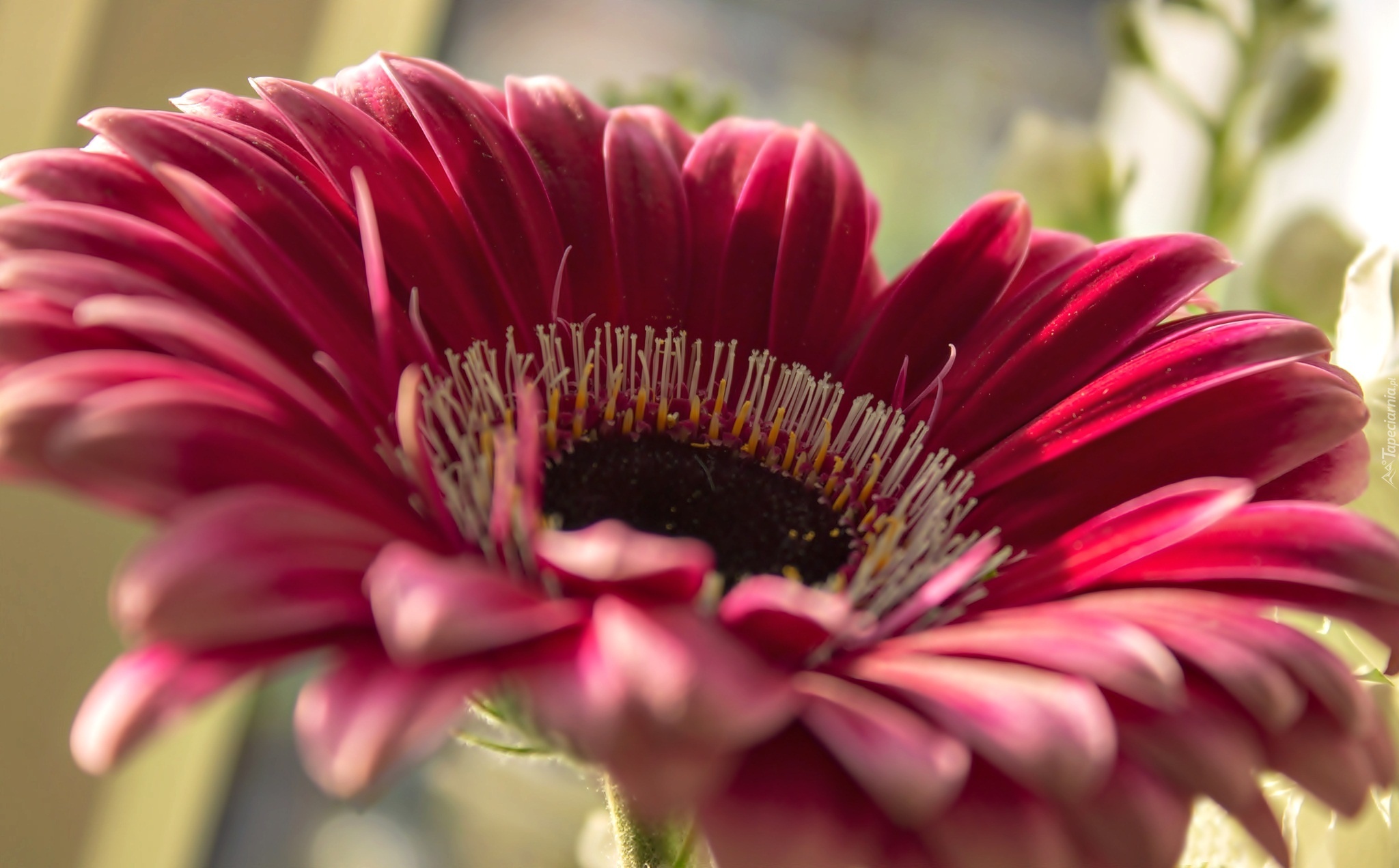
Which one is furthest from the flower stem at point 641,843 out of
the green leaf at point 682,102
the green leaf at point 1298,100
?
the green leaf at point 1298,100

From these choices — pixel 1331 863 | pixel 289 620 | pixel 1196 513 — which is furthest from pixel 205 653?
pixel 1331 863

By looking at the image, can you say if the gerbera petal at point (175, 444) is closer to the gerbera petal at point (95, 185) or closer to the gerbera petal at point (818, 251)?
the gerbera petal at point (95, 185)

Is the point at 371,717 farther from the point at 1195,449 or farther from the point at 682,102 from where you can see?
the point at 682,102

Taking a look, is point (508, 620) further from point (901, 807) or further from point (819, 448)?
point (819, 448)

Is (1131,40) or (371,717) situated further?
(1131,40)

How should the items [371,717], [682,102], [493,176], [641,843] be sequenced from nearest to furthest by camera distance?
[371,717] → [641,843] → [493,176] → [682,102]

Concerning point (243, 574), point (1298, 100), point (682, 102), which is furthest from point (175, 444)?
point (1298, 100)

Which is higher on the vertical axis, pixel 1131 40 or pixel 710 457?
pixel 1131 40
